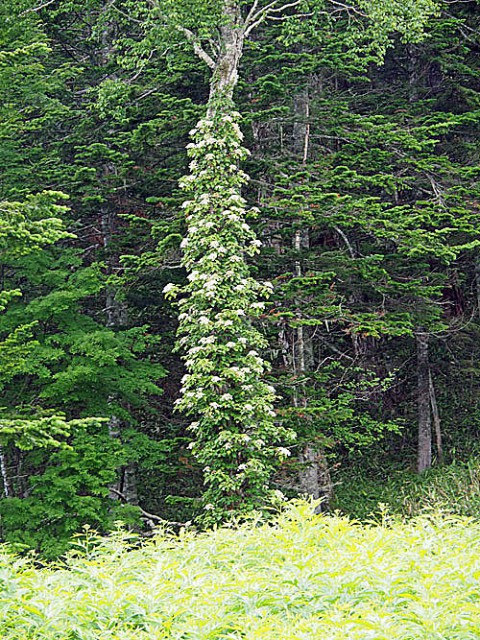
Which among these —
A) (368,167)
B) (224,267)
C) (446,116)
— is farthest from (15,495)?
(446,116)

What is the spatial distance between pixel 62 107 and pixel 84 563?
904 centimetres

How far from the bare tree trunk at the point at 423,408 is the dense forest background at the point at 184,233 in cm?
3

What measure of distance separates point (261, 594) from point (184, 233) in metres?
8.38

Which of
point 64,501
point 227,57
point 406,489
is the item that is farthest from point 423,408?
point 227,57

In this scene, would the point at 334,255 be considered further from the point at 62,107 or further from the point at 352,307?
the point at 62,107

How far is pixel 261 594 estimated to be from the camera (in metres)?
4.33

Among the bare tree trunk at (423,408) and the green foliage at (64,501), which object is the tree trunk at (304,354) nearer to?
the bare tree trunk at (423,408)

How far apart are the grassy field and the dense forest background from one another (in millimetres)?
5135

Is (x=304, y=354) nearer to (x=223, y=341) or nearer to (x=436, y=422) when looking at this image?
(x=223, y=341)

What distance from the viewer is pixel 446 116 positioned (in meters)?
13.0

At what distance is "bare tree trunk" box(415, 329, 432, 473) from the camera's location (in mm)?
15188

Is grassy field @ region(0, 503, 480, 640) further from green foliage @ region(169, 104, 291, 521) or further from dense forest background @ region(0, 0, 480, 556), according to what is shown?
dense forest background @ region(0, 0, 480, 556)

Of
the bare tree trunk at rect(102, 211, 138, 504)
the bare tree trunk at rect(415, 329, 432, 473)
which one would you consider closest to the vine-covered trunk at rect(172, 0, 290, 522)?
the bare tree trunk at rect(102, 211, 138, 504)

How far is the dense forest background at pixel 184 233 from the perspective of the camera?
38.0ft
